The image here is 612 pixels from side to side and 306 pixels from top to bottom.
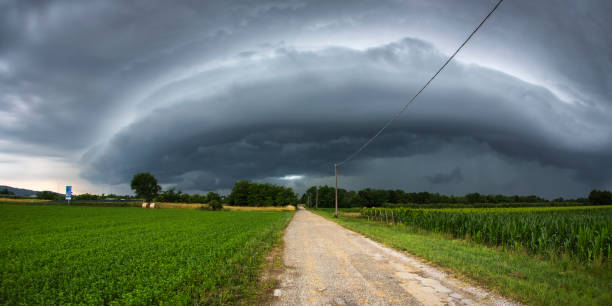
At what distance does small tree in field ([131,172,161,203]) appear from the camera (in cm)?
12525

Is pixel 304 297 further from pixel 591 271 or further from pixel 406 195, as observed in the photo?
pixel 406 195

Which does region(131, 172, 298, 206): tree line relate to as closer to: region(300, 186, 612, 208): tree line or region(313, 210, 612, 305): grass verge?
region(300, 186, 612, 208): tree line

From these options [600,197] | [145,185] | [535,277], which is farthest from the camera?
[145,185]

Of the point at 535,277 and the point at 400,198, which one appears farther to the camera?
the point at 400,198

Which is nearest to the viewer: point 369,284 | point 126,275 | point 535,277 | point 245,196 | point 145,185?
point 369,284

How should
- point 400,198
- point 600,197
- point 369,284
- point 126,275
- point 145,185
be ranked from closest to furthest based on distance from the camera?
point 369,284, point 126,275, point 600,197, point 145,185, point 400,198

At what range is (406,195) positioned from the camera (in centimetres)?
14538

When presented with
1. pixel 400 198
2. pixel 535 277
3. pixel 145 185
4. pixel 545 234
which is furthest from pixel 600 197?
pixel 145 185

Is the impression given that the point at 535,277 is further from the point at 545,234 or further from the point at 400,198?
the point at 400,198

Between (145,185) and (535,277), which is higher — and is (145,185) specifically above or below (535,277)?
above

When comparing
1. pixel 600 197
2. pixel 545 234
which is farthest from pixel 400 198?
pixel 545 234

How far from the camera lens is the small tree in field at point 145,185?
125250 millimetres

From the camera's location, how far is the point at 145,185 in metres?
127

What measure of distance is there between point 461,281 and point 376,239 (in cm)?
778
